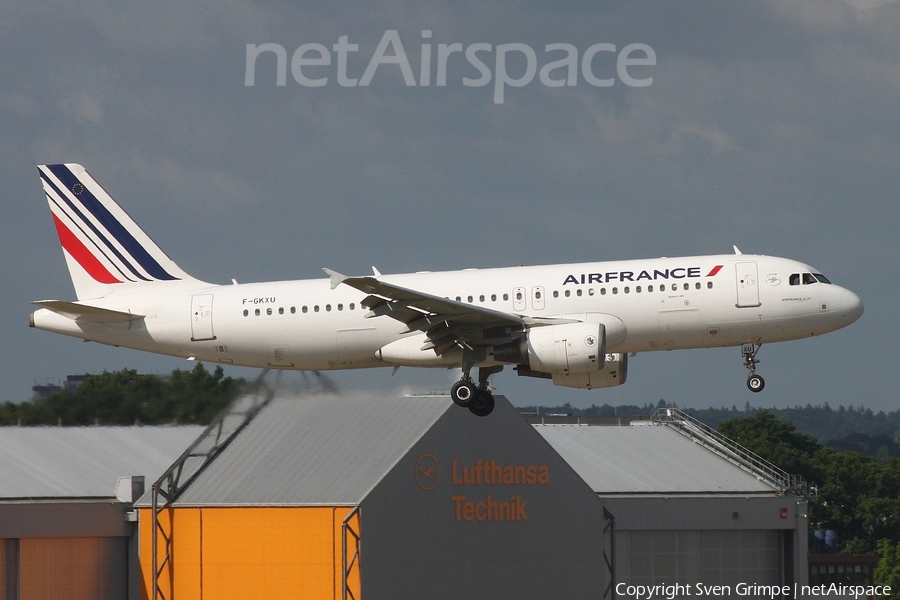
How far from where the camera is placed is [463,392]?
43.0 metres

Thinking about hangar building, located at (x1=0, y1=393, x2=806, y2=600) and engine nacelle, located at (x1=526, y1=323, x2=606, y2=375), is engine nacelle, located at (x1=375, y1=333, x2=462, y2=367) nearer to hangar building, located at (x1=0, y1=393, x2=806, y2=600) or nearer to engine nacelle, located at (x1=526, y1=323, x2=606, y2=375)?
engine nacelle, located at (x1=526, y1=323, x2=606, y2=375)

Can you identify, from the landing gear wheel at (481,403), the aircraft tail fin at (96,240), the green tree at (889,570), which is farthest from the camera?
the green tree at (889,570)

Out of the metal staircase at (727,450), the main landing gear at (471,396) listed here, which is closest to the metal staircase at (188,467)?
the main landing gear at (471,396)

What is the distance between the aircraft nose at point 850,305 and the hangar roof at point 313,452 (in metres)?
18.7

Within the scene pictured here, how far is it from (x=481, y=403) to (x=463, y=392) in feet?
2.45

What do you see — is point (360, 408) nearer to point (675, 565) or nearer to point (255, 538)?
point (255, 538)

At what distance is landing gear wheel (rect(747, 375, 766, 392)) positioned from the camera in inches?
1715

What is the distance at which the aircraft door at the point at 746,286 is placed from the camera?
139 feet

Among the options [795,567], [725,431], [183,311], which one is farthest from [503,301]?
[725,431]

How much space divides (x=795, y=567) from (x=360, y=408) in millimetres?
28781

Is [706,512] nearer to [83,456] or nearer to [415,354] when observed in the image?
[83,456]

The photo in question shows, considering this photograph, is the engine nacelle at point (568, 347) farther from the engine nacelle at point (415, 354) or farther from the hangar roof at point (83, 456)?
the hangar roof at point (83, 456)

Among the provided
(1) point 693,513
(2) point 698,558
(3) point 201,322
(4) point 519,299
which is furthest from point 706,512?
(3) point 201,322

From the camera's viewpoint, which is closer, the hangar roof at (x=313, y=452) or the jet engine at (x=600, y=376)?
the jet engine at (x=600, y=376)
